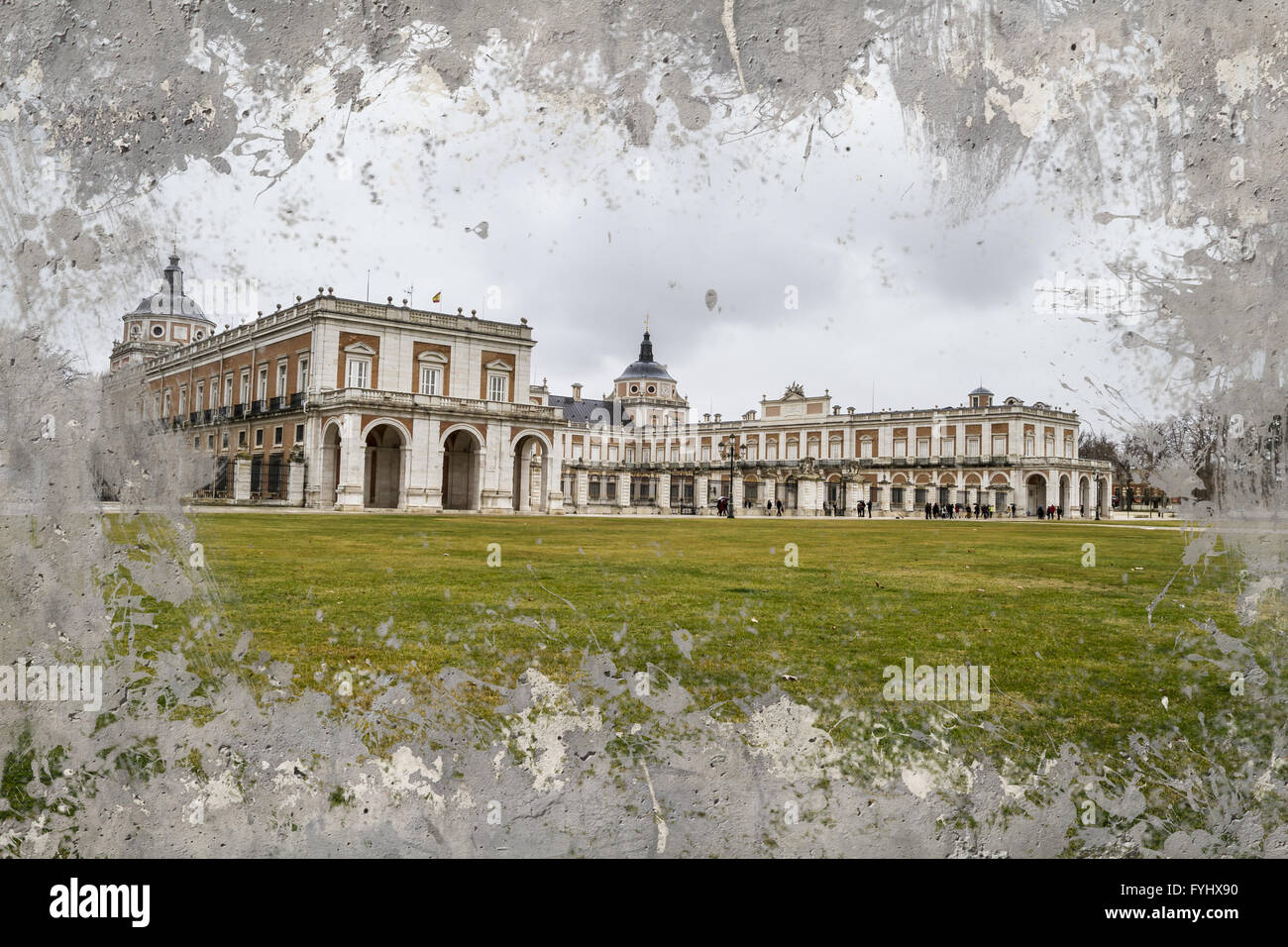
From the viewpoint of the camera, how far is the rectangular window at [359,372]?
577cm

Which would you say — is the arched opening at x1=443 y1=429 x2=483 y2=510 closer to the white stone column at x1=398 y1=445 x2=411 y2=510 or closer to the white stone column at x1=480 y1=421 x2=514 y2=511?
the white stone column at x1=480 y1=421 x2=514 y2=511

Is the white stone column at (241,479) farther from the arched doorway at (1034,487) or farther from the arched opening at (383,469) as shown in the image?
the arched doorway at (1034,487)

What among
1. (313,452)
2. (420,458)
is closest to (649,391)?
(420,458)

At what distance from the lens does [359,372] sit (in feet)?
19.3

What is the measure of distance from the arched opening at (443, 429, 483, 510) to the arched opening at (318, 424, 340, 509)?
904 mm

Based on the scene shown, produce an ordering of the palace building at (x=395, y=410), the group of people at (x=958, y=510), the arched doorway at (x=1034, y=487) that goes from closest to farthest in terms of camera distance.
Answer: the palace building at (x=395, y=410)
the arched doorway at (x=1034, y=487)
the group of people at (x=958, y=510)

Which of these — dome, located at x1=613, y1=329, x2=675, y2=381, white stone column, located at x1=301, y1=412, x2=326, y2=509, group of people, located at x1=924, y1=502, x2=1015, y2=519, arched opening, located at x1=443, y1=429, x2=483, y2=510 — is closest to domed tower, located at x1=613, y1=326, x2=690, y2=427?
dome, located at x1=613, y1=329, x2=675, y2=381

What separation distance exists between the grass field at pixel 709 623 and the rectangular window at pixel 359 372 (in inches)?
41.8

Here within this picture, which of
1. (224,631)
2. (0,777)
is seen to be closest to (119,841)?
(0,777)

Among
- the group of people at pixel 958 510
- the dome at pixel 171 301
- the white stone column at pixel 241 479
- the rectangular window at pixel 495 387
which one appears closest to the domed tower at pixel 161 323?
the dome at pixel 171 301

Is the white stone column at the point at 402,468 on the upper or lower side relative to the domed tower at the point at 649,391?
lower

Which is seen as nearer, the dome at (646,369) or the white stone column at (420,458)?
the dome at (646,369)
